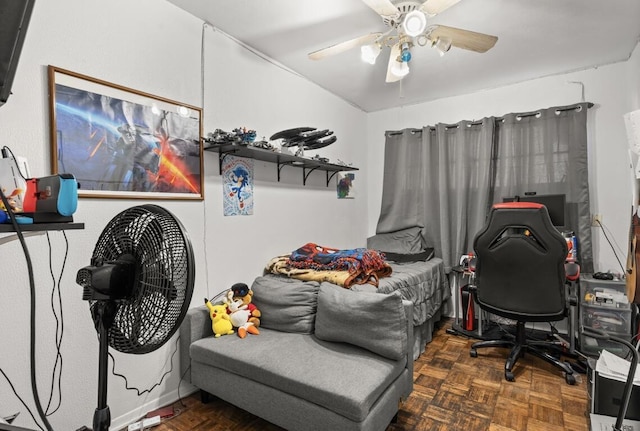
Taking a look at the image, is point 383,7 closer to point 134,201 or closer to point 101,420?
point 134,201

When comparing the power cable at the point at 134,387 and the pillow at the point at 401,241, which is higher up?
the pillow at the point at 401,241

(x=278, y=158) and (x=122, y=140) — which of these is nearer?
(x=122, y=140)

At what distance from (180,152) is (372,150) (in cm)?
260

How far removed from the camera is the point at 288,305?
2.09 metres

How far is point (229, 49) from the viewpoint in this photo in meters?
2.32

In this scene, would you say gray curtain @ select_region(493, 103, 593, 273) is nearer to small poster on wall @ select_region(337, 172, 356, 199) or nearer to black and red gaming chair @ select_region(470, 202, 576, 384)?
black and red gaming chair @ select_region(470, 202, 576, 384)

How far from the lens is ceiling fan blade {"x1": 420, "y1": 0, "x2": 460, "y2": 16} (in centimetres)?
158

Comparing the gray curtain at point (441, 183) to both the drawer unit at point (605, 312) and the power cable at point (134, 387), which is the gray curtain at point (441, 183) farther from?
the power cable at point (134, 387)

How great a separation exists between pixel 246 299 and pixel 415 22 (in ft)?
6.17

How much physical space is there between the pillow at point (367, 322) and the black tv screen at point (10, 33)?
1601mm

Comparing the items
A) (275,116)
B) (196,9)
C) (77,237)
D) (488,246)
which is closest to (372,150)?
(275,116)

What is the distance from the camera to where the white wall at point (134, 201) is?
56.3 inches

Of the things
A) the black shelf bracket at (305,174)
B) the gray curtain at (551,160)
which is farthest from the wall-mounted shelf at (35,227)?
the gray curtain at (551,160)

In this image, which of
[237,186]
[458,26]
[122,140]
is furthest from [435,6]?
[122,140]
